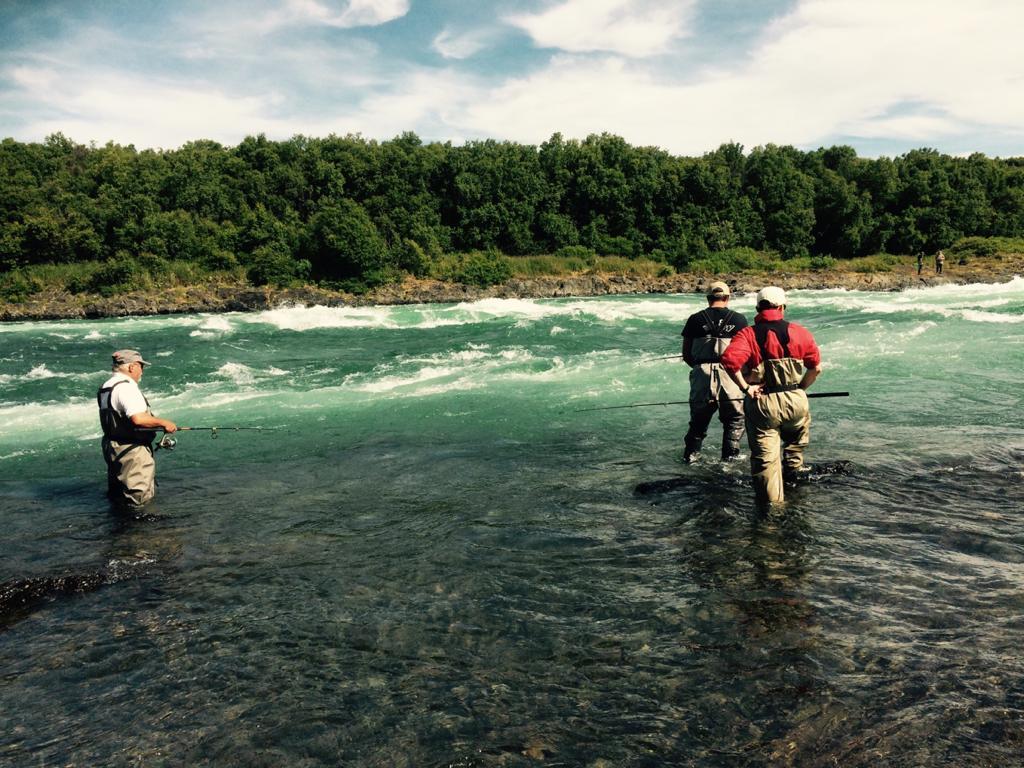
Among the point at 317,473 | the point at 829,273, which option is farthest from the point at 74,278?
the point at 829,273

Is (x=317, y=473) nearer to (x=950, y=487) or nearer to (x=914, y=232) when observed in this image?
(x=950, y=487)

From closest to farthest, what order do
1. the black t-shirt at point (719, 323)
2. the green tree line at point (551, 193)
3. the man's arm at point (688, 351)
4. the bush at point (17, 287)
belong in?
the black t-shirt at point (719, 323), the man's arm at point (688, 351), the bush at point (17, 287), the green tree line at point (551, 193)

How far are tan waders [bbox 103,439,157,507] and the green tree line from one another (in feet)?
202

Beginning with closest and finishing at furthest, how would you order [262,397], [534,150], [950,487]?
[950,487], [262,397], [534,150]

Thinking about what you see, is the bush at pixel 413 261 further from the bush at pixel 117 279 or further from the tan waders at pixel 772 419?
the tan waders at pixel 772 419

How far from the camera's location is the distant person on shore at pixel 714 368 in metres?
8.68

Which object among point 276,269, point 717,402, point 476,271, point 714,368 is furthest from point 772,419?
point 476,271

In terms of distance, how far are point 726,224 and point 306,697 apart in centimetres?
8467

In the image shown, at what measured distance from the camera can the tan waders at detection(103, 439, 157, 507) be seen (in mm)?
7785

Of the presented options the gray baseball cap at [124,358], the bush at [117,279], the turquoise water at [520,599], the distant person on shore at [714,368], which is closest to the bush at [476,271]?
the bush at [117,279]

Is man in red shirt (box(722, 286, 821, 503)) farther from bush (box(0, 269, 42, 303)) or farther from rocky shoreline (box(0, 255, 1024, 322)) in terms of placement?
bush (box(0, 269, 42, 303))

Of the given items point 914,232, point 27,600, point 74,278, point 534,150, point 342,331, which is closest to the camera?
point 27,600

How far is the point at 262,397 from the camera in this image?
15734 mm

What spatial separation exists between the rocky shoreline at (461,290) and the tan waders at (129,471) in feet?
158
